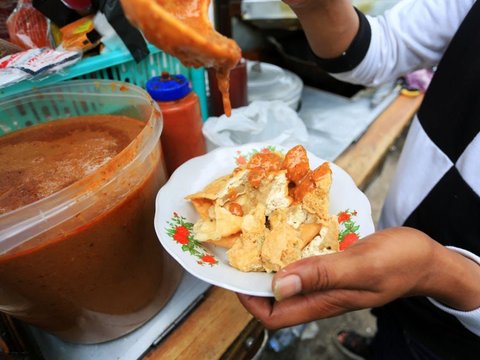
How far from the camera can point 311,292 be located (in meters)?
0.45

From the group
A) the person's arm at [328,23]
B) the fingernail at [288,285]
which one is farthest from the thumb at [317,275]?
the person's arm at [328,23]

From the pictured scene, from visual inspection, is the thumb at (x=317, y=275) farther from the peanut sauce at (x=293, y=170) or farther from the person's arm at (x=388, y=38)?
the person's arm at (x=388, y=38)

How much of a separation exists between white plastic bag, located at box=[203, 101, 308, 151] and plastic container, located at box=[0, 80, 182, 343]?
0.99ft

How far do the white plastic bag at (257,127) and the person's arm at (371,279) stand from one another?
53 cm

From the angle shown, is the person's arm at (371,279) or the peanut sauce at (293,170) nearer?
the person's arm at (371,279)

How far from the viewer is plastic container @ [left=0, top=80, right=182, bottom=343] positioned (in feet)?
1.34

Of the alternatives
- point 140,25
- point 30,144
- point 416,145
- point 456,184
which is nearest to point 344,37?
point 416,145

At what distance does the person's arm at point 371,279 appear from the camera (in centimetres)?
42

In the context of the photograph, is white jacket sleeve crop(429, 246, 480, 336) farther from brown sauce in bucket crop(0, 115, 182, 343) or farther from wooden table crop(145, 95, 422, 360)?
brown sauce in bucket crop(0, 115, 182, 343)

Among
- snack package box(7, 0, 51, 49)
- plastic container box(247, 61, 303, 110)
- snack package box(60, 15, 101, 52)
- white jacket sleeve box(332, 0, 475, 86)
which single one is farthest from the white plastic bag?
snack package box(7, 0, 51, 49)

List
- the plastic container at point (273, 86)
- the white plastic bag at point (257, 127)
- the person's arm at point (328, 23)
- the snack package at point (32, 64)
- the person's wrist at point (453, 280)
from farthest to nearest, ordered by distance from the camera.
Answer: the plastic container at point (273, 86)
the white plastic bag at point (257, 127)
the person's arm at point (328, 23)
the snack package at point (32, 64)
the person's wrist at point (453, 280)

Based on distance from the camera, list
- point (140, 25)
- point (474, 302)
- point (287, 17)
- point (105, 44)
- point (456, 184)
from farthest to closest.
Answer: point (287, 17), point (105, 44), point (456, 184), point (474, 302), point (140, 25)

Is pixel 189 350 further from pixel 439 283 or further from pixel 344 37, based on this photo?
pixel 344 37

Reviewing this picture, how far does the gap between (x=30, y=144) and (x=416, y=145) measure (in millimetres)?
841
